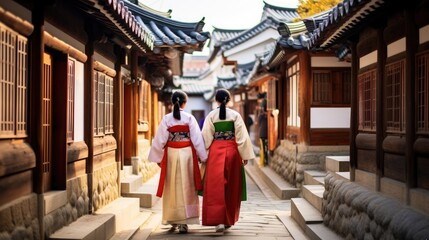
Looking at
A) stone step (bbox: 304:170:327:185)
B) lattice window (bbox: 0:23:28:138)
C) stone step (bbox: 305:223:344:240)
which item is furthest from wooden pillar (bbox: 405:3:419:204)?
stone step (bbox: 304:170:327:185)

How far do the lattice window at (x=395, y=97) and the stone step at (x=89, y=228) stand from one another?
4504 millimetres

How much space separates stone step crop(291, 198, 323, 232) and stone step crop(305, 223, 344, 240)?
7.7 inches

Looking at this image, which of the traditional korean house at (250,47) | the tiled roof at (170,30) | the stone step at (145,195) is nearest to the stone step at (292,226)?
the stone step at (145,195)

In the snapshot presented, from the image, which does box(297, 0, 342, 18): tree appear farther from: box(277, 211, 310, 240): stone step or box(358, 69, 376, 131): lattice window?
box(358, 69, 376, 131): lattice window

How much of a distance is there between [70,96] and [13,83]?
2.73 meters

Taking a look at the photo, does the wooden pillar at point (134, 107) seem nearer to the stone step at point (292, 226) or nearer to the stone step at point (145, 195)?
the stone step at point (145, 195)

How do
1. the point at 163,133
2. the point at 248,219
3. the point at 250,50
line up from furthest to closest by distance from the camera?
the point at 250,50 → the point at 248,219 → the point at 163,133

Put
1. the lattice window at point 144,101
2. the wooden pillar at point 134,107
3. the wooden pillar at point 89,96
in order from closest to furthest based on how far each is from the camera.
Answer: the wooden pillar at point 89,96 < the wooden pillar at point 134,107 < the lattice window at point 144,101

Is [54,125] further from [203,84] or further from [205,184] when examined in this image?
[203,84]

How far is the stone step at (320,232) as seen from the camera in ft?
30.7

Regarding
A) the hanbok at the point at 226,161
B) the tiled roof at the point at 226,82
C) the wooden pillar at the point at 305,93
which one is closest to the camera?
the hanbok at the point at 226,161

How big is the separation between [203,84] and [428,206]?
62.9m

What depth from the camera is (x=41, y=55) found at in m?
7.71

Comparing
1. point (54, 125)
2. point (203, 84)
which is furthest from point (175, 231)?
point (203, 84)
